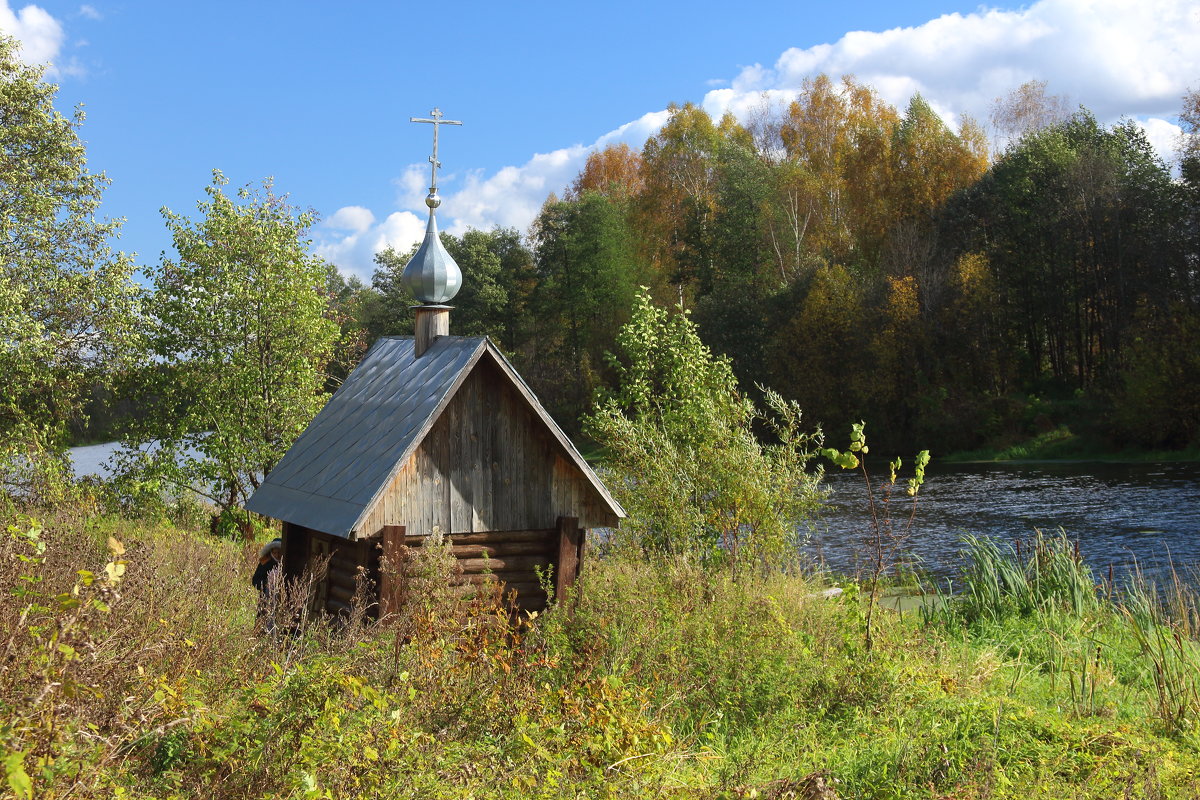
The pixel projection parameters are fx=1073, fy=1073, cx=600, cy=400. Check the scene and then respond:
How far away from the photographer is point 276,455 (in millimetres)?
19156

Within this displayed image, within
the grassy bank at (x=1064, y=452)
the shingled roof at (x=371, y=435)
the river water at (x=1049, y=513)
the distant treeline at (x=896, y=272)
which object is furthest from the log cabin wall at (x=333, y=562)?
the grassy bank at (x=1064, y=452)

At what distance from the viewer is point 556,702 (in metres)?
6.23

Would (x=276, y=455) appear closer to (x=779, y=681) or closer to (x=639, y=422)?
(x=639, y=422)

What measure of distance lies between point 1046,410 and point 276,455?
Answer: 99.9 feet

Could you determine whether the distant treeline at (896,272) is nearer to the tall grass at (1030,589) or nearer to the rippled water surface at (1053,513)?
the rippled water surface at (1053,513)

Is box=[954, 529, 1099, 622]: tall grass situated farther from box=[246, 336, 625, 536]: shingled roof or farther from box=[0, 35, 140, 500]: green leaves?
box=[0, 35, 140, 500]: green leaves

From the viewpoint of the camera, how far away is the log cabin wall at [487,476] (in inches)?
361

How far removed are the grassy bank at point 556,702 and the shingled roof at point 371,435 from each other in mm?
1051

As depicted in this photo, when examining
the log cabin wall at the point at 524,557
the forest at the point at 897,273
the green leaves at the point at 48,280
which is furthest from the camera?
the forest at the point at 897,273

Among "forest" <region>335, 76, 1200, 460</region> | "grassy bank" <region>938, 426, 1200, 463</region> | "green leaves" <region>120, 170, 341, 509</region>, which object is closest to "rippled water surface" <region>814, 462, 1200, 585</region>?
"grassy bank" <region>938, 426, 1200, 463</region>

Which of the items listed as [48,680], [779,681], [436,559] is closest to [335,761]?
[48,680]

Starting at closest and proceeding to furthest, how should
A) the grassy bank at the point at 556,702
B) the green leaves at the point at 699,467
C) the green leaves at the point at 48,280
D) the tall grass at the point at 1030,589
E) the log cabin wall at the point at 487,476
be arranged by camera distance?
the grassy bank at the point at 556,702
the log cabin wall at the point at 487,476
the tall grass at the point at 1030,589
the green leaves at the point at 699,467
the green leaves at the point at 48,280

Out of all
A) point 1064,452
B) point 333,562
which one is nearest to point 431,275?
point 333,562

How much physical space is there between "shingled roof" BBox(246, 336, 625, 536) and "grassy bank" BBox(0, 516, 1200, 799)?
3.45 ft
